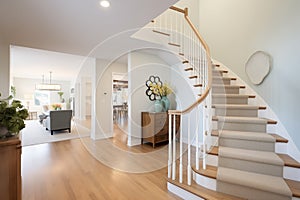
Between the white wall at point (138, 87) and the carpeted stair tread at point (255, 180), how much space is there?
97.9 inches

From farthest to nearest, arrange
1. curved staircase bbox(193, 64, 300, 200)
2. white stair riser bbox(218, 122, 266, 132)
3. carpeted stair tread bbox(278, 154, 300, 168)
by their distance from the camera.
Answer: white stair riser bbox(218, 122, 266, 132) < carpeted stair tread bbox(278, 154, 300, 168) < curved staircase bbox(193, 64, 300, 200)

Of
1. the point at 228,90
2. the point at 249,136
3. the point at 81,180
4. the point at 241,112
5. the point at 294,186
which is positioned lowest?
the point at 81,180

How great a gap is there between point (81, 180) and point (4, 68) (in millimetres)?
2831

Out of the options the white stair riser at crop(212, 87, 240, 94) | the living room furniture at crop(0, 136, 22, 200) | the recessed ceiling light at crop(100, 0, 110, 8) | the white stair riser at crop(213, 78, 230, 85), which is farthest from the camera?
the white stair riser at crop(213, 78, 230, 85)

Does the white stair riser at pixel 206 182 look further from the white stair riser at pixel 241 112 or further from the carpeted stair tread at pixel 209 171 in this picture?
the white stair riser at pixel 241 112

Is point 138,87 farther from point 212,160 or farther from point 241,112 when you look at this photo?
point 212,160

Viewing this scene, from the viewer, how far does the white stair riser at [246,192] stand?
1497mm

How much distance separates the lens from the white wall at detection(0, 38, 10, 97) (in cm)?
308

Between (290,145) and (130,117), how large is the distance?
3033mm

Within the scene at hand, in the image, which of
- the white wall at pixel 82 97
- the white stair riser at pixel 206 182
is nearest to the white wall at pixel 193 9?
the white stair riser at pixel 206 182

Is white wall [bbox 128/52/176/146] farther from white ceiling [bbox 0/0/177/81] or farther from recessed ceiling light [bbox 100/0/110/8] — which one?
recessed ceiling light [bbox 100/0/110/8]

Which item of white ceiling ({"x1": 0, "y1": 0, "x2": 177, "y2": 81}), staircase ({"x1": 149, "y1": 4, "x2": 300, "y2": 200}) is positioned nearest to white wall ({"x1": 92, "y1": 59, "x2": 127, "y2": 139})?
white ceiling ({"x1": 0, "y1": 0, "x2": 177, "y2": 81})

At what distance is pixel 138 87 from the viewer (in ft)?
13.2

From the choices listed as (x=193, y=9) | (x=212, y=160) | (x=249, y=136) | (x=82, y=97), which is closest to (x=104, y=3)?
(x=212, y=160)
